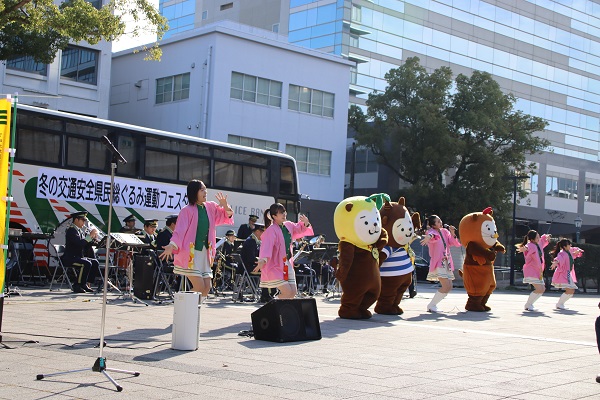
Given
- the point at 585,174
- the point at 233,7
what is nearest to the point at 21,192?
the point at 233,7

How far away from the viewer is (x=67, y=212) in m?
19.3

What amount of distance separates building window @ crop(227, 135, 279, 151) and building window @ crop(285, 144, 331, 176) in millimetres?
1010

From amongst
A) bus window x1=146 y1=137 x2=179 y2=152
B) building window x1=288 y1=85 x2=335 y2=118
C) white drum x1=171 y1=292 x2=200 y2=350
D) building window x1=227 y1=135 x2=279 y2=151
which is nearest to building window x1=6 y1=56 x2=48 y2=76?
building window x1=227 y1=135 x2=279 y2=151

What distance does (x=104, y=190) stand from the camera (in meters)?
19.9

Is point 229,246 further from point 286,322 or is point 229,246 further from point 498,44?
point 498,44

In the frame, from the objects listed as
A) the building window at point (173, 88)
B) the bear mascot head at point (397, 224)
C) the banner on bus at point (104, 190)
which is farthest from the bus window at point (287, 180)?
A: the building window at point (173, 88)

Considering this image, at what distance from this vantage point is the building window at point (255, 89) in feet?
123

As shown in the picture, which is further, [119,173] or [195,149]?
[195,149]

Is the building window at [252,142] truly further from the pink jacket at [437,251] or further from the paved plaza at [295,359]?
the paved plaza at [295,359]

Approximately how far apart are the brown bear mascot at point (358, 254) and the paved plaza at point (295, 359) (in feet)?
1.18

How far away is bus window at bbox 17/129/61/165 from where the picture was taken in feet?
61.2

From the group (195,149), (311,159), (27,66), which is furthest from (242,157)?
(311,159)

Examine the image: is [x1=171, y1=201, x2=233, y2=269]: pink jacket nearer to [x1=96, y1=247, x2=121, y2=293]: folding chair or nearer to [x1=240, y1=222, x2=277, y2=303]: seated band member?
[x1=240, y1=222, x2=277, y2=303]: seated band member

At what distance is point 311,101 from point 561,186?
26.9m
